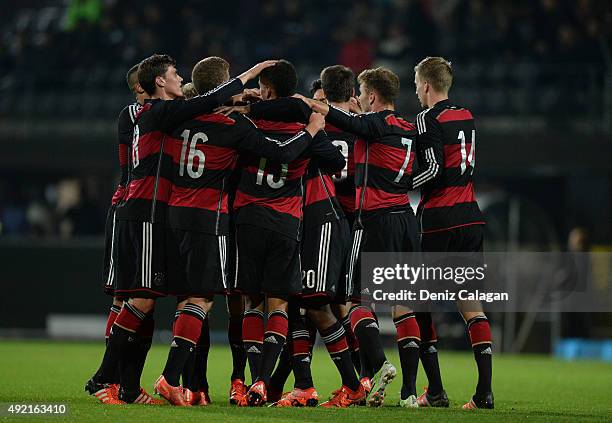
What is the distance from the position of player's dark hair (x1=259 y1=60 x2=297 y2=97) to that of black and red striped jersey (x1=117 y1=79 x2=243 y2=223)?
0.35 meters

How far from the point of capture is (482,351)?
724 centimetres

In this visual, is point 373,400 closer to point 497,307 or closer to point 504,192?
point 497,307

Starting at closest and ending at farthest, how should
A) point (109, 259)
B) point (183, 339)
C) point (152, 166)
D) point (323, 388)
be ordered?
1. point (183, 339)
2. point (152, 166)
3. point (109, 259)
4. point (323, 388)

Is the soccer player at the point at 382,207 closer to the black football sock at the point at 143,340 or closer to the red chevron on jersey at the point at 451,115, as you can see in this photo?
the red chevron on jersey at the point at 451,115

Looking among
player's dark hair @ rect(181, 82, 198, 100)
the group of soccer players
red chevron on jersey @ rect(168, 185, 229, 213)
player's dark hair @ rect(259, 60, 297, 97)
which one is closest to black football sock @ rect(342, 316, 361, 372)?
the group of soccer players

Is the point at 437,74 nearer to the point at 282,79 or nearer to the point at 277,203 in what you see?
the point at 282,79

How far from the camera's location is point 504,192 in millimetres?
18391

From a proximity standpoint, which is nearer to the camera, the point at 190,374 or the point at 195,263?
the point at 195,263

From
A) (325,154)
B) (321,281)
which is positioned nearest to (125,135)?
(325,154)

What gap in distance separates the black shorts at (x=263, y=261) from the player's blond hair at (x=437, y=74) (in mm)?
1490

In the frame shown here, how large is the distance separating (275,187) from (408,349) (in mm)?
1324

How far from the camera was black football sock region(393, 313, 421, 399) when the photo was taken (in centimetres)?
723

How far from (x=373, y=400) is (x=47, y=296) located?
9592mm

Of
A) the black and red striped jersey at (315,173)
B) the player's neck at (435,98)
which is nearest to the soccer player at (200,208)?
the black and red striped jersey at (315,173)
